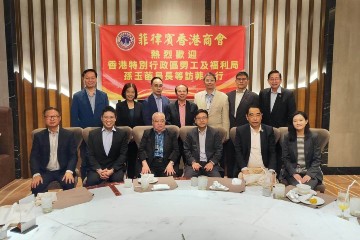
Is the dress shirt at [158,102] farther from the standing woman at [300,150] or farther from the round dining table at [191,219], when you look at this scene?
the round dining table at [191,219]

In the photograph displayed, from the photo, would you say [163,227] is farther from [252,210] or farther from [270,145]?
[270,145]

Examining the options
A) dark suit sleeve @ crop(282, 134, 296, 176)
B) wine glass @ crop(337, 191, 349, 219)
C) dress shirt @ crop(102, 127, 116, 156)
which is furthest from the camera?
dress shirt @ crop(102, 127, 116, 156)

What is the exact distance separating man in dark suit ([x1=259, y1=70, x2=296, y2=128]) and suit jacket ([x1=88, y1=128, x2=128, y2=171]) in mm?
1679

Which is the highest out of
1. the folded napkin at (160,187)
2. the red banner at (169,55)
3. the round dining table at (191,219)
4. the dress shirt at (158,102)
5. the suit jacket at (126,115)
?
the red banner at (169,55)

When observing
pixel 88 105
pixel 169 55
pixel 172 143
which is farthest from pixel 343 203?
pixel 169 55

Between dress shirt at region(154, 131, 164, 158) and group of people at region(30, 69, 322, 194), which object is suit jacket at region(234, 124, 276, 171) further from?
dress shirt at region(154, 131, 164, 158)

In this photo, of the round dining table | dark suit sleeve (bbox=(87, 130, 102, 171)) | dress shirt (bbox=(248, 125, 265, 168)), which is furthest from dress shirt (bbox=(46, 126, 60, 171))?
dress shirt (bbox=(248, 125, 265, 168))

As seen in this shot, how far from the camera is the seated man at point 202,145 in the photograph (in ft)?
11.1

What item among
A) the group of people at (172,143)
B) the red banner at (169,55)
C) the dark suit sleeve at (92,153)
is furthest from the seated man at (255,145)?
the red banner at (169,55)

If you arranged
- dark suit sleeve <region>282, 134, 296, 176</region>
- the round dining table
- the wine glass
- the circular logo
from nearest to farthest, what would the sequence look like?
the round dining table < the wine glass < dark suit sleeve <region>282, 134, 296, 176</region> < the circular logo

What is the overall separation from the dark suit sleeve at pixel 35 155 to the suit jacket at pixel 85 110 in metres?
0.65

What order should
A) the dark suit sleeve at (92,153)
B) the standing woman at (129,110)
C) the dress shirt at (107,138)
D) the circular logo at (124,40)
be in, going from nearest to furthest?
the dark suit sleeve at (92,153)
the dress shirt at (107,138)
the standing woman at (129,110)
the circular logo at (124,40)

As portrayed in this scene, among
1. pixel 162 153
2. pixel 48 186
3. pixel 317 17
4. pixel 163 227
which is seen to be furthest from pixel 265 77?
pixel 163 227

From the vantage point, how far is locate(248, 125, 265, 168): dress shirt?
3.27 m
